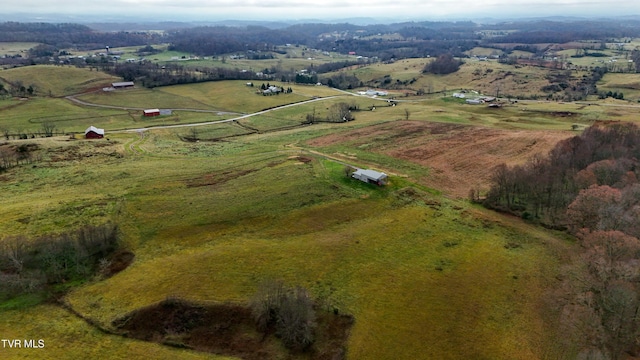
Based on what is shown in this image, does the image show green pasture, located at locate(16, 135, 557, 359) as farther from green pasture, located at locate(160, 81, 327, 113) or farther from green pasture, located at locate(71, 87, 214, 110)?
green pasture, located at locate(160, 81, 327, 113)

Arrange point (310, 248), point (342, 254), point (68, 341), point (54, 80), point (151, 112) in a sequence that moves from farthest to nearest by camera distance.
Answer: point (54, 80) → point (151, 112) → point (310, 248) → point (342, 254) → point (68, 341)

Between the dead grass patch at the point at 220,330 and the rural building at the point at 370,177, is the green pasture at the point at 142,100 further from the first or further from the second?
the dead grass patch at the point at 220,330

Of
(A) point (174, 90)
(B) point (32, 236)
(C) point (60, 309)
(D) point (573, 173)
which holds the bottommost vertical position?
(C) point (60, 309)

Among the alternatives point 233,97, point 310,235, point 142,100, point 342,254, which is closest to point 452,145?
point 310,235

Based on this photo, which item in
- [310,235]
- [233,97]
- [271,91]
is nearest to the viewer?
[310,235]

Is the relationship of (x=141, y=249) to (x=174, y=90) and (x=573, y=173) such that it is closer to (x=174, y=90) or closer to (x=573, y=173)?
(x=573, y=173)

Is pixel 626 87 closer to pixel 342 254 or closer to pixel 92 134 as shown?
pixel 342 254

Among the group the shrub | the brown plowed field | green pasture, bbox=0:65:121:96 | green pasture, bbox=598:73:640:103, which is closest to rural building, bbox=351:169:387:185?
the brown plowed field

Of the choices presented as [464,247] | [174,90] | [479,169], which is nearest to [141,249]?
[464,247]
